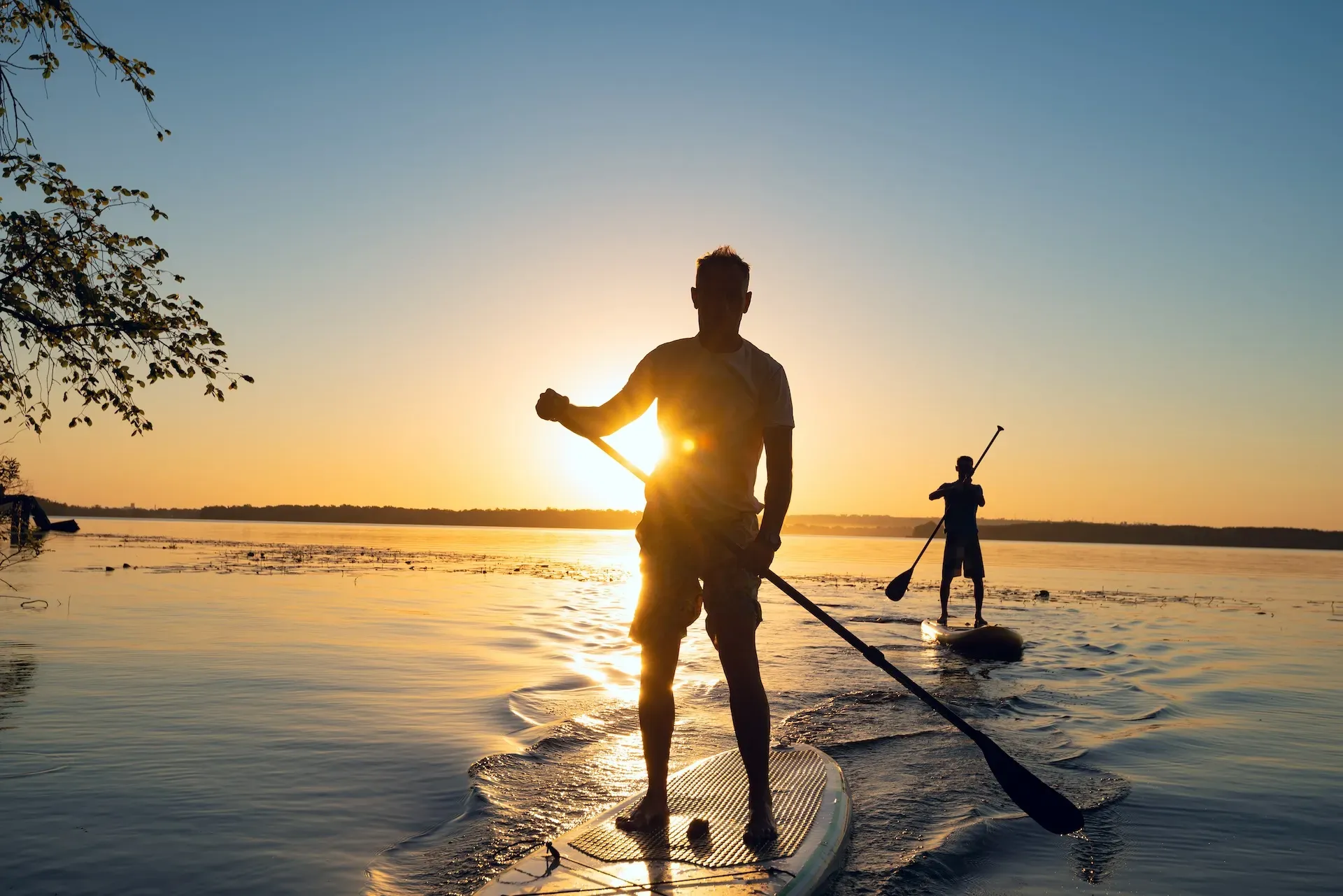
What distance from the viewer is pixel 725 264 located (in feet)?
12.3

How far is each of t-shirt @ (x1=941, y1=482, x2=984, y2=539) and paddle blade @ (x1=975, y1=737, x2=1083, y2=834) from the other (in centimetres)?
959

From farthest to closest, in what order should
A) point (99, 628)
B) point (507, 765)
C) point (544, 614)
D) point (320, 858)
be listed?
point (544, 614)
point (99, 628)
point (507, 765)
point (320, 858)

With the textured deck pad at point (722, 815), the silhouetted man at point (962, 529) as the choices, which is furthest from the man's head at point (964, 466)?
the textured deck pad at point (722, 815)

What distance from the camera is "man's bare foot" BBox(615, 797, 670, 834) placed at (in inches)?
140

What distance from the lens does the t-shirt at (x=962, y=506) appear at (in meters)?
13.3

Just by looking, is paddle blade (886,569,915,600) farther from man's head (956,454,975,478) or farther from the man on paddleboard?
the man on paddleboard

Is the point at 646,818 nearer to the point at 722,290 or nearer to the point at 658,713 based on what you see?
the point at 658,713

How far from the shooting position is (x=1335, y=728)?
6867 mm

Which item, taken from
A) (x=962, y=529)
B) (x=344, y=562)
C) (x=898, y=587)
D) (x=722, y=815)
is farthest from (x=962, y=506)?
(x=344, y=562)

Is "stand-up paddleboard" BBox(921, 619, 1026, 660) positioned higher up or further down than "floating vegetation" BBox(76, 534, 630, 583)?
higher up

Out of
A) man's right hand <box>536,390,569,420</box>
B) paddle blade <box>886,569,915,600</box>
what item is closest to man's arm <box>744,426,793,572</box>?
man's right hand <box>536,390,569,420</box>

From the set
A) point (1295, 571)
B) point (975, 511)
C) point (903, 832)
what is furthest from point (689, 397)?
point (1295, 571)

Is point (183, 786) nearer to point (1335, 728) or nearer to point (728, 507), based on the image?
point (728, 507)

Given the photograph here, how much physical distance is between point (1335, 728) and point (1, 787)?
31.1ft
